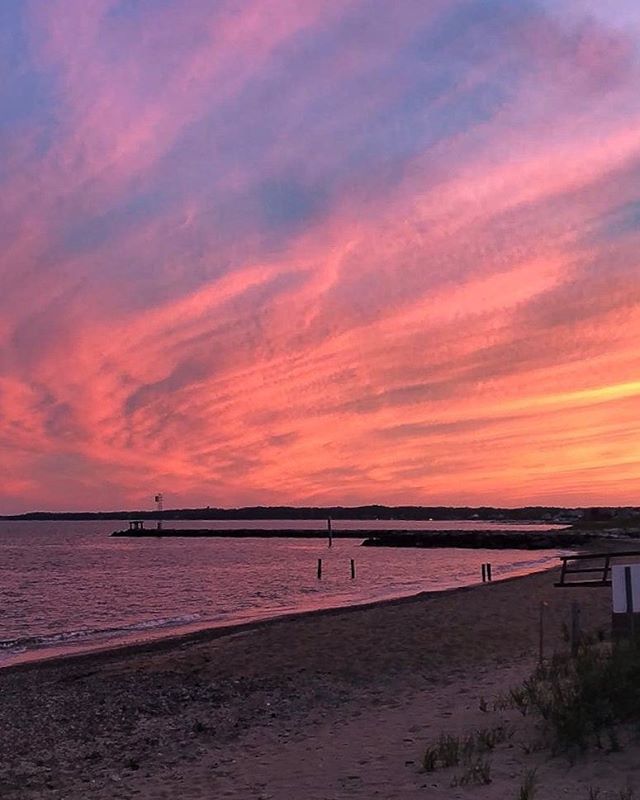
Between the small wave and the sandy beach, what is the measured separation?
5259mm

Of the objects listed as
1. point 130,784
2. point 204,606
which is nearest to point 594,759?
point 130,784

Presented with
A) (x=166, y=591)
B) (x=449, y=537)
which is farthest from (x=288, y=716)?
(x=449, y=537)

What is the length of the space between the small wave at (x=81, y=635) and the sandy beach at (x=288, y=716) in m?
5.26

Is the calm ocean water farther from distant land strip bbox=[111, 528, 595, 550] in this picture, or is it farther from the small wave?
distant land strip bbox=[111, 528, 595, 550]

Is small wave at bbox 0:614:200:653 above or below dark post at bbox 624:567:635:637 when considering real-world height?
below

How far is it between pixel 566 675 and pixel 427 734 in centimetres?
215

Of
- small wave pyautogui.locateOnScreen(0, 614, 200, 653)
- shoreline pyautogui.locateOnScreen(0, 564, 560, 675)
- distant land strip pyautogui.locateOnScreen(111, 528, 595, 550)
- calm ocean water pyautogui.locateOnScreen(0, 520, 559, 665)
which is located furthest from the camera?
distant land strip pyautogui.locateOnScreen(111, 528, 595, 550)

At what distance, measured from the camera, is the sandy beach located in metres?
8.20

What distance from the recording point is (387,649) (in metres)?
18.8

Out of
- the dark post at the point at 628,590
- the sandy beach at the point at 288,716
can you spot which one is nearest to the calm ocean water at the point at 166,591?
the sandy beach at the point at 288,716

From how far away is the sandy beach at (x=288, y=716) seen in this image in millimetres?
8203

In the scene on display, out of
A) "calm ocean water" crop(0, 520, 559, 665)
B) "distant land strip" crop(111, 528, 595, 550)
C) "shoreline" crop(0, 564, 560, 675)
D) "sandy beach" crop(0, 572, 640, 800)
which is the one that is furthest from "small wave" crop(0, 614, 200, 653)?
"distant land strip" crop(111, 528, 595, 550)

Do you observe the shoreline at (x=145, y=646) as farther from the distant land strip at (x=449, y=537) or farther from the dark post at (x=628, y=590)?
the distant land strip at (x=449, y=537)

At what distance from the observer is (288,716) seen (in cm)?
1259
